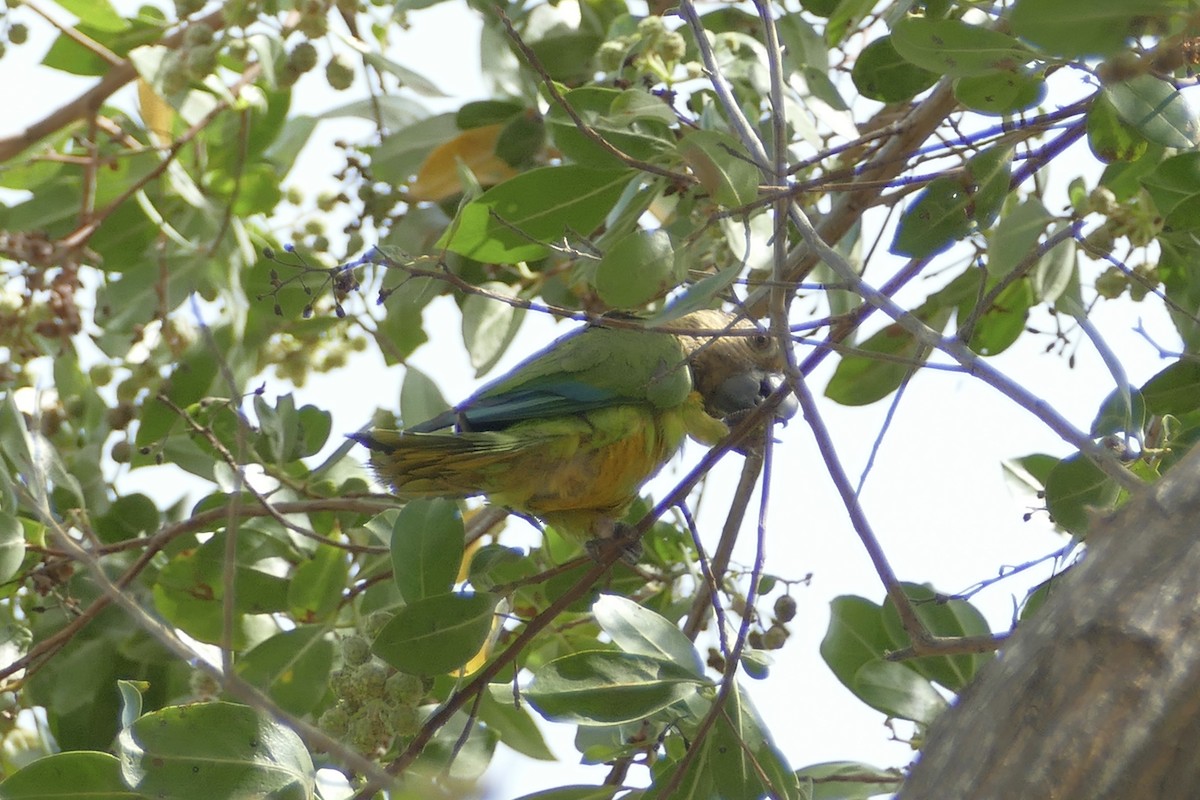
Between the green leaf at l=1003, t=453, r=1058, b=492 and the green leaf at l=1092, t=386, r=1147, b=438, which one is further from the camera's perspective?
the green leaf at l=1003, t=453, r=1058, b=492

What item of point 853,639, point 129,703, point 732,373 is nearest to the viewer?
point 129,703

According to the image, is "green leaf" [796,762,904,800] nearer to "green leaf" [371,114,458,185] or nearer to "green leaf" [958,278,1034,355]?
"green leaf" [958,278,1034,355]

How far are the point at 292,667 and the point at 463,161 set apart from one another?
124 cm

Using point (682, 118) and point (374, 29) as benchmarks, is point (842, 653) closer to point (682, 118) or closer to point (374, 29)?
point (682, 118)

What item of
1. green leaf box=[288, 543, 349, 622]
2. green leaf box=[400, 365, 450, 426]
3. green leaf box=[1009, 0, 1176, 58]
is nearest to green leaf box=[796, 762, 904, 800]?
green leaf box=[288, 543, 349, 622]

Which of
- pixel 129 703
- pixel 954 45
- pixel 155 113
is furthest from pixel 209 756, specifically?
pixel 155 113

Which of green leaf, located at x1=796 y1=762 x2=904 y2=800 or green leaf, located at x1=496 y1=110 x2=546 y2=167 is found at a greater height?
green leaf, located at x1=496 y1=110 x2=546 y2=167

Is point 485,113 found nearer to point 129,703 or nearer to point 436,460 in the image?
point 436,460

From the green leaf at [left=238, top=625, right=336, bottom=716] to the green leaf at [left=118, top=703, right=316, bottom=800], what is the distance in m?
0.45

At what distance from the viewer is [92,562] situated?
4.58 feet

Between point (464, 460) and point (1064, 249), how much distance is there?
1.15 m

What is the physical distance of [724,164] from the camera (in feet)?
5.93

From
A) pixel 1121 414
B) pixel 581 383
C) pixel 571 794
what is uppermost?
pixel 581 383

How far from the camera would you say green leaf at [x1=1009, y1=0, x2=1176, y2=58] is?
1529mm
